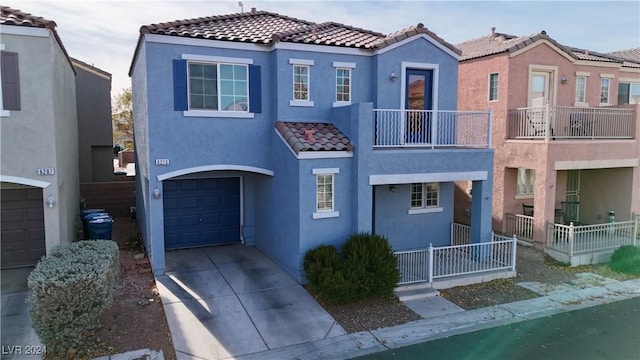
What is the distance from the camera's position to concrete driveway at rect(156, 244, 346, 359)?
28.6ft

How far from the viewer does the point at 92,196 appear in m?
18.7

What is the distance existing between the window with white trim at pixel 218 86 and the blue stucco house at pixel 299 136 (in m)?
0.03

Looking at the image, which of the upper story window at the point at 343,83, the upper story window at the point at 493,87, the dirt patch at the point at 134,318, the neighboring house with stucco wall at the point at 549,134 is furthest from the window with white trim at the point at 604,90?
the dirt patch at the point at 134,318

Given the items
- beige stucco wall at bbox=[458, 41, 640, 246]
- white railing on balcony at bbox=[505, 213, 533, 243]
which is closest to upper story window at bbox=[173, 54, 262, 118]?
beige stucco wall at bbox=[458, 41, 640, 246]

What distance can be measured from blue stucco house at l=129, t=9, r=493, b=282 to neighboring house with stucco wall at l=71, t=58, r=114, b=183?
9.73 m

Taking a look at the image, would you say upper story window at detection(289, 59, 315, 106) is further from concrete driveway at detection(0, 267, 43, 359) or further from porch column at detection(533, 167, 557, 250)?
porch column at detection(533, 167, 557, 250)

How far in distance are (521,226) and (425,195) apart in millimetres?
4183

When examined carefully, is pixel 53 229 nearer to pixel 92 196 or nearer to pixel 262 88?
pixel 262 88

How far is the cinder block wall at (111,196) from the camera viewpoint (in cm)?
1862

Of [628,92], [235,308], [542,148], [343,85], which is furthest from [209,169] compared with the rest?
[628,92]

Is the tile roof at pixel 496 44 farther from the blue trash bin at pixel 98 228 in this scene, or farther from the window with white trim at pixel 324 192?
the blue trash bin at pixel 98 228

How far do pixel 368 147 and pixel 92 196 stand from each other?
42.3 ft

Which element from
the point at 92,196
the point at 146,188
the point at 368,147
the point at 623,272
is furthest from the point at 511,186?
the point at 92,196

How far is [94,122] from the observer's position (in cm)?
2198
